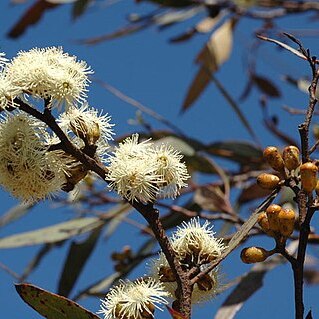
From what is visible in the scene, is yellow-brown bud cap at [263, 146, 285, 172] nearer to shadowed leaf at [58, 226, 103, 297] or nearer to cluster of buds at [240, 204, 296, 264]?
cluster of buds at [240, 204, 296, 264]

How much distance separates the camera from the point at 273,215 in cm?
112

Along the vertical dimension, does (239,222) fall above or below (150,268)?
above

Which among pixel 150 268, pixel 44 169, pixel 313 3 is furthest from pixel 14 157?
pixel 313 3

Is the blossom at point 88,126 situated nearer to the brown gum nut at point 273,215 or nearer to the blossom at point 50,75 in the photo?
the blossom at point 50,75

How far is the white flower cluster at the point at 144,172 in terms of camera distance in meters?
1.13

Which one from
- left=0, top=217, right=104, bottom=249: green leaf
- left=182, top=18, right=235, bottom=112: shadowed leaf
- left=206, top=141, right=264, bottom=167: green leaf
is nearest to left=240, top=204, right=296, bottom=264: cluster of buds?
left=0, top=217, right=104, bottom=249: green leaf

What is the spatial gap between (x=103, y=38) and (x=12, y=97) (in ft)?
6.86

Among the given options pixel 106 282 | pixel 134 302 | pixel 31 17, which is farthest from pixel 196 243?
pixel 31 17

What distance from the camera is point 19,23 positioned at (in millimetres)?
3301

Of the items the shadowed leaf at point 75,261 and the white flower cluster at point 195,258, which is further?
the shadowed leaf at point 75,261

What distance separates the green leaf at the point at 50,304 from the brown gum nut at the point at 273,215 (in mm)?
243

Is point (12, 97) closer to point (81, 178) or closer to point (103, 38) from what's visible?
point (81, 178)

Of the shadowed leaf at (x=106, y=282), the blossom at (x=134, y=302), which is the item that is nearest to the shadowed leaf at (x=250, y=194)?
the shadowed leaf at (x=106, y=282)

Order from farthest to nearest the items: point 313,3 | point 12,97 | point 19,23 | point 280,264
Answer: point 19,23 → point 313,3 → point 280,264 → point 12,97
